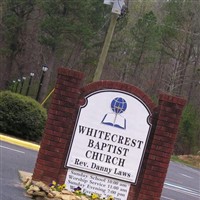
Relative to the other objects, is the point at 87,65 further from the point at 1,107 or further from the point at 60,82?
the point at 60,82

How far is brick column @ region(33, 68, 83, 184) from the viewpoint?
856 centimetres

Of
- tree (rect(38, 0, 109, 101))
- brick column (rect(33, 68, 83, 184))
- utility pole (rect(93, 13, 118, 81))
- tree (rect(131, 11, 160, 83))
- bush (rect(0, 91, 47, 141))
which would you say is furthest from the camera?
tree (rect(131, 11, 160, 83))

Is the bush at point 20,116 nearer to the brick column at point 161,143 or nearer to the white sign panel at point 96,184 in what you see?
the white sign panel at point 96,184

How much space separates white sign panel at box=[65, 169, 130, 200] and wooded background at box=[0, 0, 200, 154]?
35.5 meters

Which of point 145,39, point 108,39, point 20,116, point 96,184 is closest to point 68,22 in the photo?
point 145,39

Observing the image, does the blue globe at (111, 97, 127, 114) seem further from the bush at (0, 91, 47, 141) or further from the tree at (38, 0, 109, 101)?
the tree at (38, 0, 109, 101)

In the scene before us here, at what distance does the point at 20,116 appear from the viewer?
18125mm

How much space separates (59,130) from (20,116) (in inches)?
384

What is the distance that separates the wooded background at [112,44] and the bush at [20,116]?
25.8 metres

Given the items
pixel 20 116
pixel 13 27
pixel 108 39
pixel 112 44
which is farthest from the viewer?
pixel 112 44

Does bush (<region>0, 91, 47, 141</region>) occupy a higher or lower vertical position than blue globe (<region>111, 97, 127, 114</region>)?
lower

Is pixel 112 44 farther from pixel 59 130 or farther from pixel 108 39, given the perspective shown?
Result: pixel 59 130

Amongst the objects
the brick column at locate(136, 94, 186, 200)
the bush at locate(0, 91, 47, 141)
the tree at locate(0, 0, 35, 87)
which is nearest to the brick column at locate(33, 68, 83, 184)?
the brick column at locate(136, 94, 186, 200)

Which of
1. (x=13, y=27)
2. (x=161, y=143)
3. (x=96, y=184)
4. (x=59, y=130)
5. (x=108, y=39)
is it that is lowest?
(x=96, y=184)
